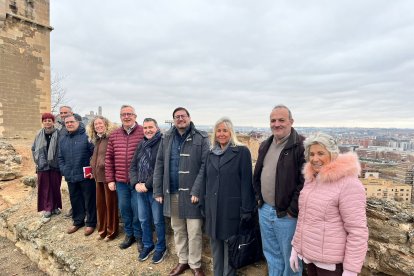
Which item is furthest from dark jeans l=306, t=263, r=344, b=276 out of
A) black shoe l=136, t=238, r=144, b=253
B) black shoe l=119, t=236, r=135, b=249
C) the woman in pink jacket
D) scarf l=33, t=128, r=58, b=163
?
scarf l=33, t=128, r=58, b=163

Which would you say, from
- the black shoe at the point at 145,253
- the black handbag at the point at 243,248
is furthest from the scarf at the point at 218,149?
the black shoe at the point at 145,253

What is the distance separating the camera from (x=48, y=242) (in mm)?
5016

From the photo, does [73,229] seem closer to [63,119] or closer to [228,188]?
[63,119]

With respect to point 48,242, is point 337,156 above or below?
above

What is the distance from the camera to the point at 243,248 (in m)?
3.05

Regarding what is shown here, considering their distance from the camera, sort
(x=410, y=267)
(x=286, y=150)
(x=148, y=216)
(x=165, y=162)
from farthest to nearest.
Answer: (x=148, y=216) < (x=165, y=162) < (x=286, y=150) < (x=410, y=267)

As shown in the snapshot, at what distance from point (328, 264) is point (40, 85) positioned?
15627 millimetres

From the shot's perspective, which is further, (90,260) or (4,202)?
(4,202)

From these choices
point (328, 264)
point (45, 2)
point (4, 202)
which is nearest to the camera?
point (328, 264)

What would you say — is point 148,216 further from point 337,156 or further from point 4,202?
point 4,202

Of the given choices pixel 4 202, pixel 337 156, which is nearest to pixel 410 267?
pixel 337 156

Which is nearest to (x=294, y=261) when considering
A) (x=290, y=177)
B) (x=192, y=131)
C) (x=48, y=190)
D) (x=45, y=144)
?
(x=290, y=177)

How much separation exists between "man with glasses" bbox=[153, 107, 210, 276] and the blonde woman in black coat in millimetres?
268

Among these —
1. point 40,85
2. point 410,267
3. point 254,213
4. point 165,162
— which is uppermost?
point 40,85
